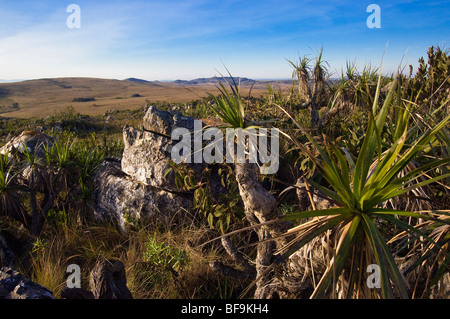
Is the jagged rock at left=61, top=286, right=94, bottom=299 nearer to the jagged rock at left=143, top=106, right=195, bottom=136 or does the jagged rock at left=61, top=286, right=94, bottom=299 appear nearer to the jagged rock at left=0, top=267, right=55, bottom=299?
the jagged rock at left=0, top=267, right=55, bottom=299

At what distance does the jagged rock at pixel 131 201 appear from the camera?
3873 mm

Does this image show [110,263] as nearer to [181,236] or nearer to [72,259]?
[181,236]

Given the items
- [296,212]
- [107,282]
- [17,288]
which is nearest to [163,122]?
[107,282]

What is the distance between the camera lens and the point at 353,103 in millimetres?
6266

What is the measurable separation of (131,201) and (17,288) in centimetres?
210

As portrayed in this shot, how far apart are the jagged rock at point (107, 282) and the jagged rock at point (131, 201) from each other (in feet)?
5.17

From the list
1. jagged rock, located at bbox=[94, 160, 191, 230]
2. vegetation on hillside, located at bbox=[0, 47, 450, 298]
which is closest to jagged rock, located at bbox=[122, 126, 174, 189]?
jagged rock, located at bbox=[94, 160, 191, 230]

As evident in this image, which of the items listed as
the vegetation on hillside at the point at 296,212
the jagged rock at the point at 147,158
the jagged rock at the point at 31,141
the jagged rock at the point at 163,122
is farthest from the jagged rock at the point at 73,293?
the jagged rock at the point at 31,141

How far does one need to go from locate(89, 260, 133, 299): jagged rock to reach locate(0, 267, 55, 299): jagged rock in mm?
308

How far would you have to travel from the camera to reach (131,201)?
4.02m

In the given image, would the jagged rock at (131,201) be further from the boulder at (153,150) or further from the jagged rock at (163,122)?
the jagged rock at (163,122)

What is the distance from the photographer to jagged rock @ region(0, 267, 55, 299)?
6.24 ft

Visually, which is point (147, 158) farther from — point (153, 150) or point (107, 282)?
point (107, 282)
